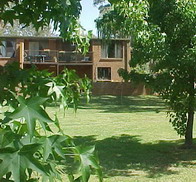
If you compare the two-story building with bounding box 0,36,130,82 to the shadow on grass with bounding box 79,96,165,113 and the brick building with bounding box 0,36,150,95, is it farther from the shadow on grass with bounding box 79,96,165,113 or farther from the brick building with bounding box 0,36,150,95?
the shadow on grass with bounding box 79,96,165,113

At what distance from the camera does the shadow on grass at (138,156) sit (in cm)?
803

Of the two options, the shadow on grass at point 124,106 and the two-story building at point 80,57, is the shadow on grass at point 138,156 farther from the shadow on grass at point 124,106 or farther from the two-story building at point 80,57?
the two-story building at point 80,57

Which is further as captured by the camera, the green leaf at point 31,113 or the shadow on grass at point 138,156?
the shadow on grass at point 138,156

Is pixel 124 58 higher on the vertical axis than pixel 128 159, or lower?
higher

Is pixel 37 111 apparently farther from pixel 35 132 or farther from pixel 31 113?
pixel 35 132

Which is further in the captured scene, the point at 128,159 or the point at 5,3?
the point at 128,159

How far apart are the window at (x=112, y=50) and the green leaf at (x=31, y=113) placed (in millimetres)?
39414

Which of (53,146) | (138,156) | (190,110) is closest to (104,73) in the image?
(190,110)

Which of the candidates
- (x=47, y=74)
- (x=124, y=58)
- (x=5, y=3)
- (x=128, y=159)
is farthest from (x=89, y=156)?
(x=124, y=58)

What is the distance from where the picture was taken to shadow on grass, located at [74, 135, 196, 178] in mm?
8031

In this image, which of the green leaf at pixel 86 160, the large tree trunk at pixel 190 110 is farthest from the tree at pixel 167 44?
the green leaf at pixel 86 160

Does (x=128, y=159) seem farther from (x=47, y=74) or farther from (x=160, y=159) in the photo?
(x=47, y=74)

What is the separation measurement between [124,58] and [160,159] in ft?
105

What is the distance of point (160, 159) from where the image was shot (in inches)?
363
